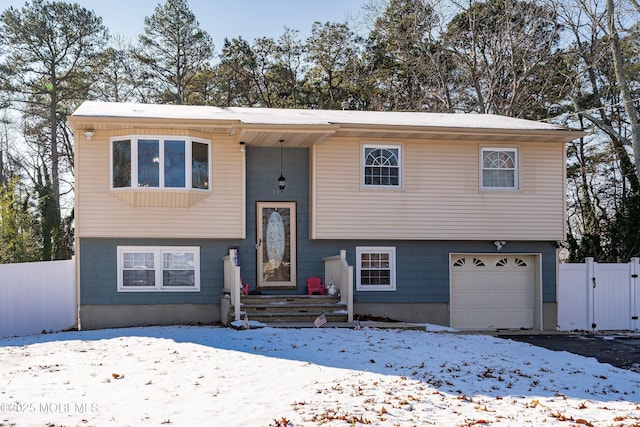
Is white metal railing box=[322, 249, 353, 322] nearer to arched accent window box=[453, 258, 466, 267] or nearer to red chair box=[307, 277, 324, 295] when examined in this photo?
red chair box=[307, 277, 324, 295]

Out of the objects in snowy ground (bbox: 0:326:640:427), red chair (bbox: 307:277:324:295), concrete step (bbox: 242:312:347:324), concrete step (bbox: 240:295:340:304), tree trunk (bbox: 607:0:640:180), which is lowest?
snowy ground (bbox: 0:326:640:427)

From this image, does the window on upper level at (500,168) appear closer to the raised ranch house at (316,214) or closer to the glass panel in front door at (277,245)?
the raised ranch house at (316,214)

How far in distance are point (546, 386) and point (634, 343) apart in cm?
656

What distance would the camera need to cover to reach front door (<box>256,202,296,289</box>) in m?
15.2

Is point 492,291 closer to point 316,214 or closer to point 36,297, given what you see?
point 316,214

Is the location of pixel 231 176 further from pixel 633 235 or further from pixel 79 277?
pixel 633 235

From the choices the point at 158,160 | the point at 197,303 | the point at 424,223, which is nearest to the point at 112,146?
the point at 158,160

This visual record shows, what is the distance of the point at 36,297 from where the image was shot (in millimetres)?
13781

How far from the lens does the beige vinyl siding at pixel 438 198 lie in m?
15.0

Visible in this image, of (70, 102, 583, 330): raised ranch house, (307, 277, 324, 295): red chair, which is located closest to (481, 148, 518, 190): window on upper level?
(70, 102, 583, 330): raised ranch house

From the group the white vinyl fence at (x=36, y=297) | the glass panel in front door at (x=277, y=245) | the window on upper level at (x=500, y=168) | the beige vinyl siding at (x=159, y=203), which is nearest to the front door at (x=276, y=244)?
the glass panel in front door at (x=277, y=245)

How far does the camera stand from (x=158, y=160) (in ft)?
46.0

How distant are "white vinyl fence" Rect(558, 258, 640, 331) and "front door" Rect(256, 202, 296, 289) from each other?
674 centimetres

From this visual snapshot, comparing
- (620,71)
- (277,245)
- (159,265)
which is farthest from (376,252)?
(620,71)
